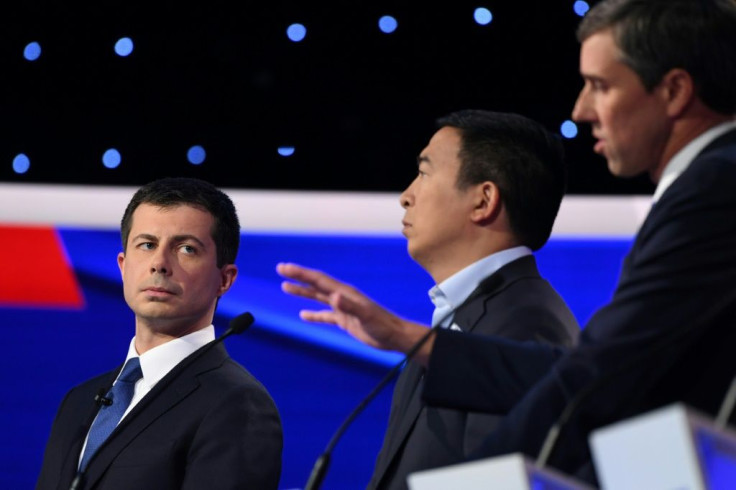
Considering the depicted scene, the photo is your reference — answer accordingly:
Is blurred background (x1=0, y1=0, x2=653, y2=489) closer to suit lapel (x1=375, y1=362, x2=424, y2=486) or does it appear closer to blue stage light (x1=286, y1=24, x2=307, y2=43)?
blue stage light (x1=286, y1=24, x2=307, y2=43)

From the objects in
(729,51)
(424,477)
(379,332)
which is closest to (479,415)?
(379,332)

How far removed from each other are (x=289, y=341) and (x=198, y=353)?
107cm

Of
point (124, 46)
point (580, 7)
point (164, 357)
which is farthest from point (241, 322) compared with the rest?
point (580, 7)

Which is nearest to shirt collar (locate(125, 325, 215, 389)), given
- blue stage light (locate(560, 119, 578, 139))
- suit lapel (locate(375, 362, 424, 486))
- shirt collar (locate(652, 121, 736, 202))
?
suit lapel (locate(375, 362, 424, 486))

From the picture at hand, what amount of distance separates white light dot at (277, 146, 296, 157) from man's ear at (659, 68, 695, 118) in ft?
7.69

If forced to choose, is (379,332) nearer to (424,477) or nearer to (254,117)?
(424,477)

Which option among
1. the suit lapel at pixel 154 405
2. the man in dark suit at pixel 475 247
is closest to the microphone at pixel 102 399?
the suit lapel at pixel 154 405

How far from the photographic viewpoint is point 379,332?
1.69m

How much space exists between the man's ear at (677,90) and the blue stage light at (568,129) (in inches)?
84.5

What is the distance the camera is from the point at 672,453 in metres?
0.93

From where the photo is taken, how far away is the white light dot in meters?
3.95

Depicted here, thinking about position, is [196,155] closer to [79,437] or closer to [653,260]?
[79,437]

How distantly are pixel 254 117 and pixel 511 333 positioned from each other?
2019 mm

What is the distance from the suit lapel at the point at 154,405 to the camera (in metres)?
2.52
